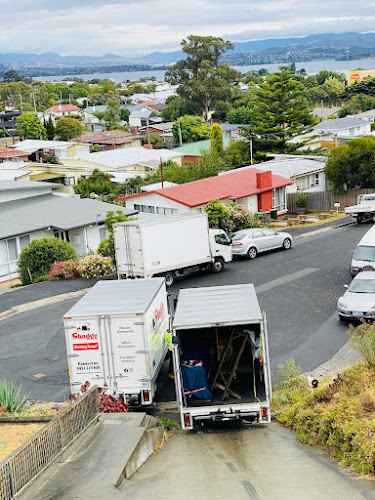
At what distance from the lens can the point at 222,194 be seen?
40.2 metres

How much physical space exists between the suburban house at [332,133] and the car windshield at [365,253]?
1730 inches

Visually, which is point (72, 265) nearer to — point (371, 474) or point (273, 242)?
point (273, 242)

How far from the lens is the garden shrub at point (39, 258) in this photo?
102ft

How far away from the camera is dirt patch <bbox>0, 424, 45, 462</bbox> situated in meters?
11.3

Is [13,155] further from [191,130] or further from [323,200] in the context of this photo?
[323,200]

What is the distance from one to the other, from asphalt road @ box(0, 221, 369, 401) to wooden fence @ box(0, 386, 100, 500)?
13.4 feet

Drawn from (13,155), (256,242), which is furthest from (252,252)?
(13,155)

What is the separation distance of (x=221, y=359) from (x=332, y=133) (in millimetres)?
67123

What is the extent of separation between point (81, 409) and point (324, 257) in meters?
19.2

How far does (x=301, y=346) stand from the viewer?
716 inches

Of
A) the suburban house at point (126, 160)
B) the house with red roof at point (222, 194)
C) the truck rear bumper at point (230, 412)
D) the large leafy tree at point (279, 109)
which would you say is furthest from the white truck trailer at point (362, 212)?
the suburban house at point (126, 160)

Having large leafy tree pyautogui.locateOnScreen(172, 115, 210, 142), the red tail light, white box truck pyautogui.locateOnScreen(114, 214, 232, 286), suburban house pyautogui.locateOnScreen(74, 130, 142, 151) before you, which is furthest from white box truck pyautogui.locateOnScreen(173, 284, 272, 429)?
large leafy tree pyautogui.locateOnScreen(172, 115, 210, 142)

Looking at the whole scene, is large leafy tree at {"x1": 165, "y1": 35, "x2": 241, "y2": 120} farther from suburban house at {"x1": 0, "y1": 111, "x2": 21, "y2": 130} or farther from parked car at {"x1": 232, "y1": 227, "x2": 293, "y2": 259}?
parked car at {"x1": 232, "y1": 227, "x2": 293, "y2": 259}

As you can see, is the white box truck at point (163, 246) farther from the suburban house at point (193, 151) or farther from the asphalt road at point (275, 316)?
the suburban house at point (193, 151)
